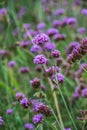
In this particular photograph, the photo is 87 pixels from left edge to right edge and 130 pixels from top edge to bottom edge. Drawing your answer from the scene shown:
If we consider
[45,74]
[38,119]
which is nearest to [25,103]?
[38,119]

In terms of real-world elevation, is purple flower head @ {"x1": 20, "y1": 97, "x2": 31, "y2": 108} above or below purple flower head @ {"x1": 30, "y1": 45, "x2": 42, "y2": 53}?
above

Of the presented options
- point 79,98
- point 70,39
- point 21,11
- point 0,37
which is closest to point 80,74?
point 79,98

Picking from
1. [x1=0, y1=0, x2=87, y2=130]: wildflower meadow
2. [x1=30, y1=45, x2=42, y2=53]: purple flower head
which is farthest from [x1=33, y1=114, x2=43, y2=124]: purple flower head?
[x1=30, y1=45, x2=42, y2=53]: purple flower head

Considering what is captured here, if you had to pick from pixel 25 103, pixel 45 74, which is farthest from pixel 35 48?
pixel 25 103

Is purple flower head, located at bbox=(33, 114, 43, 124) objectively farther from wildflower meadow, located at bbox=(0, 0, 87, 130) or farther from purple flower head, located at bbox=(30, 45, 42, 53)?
purple flower head, located at bbox=(30, 45, 42, 53)

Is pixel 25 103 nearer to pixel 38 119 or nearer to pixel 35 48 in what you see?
pixel 38 119

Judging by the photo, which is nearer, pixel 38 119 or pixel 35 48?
pixel 38 119

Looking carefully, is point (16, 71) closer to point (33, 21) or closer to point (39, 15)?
point (39, 15)

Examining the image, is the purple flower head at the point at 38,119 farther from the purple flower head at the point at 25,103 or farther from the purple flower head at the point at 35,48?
the purple flower head at the point at 35,48

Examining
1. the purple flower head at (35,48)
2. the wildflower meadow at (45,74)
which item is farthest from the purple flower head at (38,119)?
the purple flower head at (35,48)

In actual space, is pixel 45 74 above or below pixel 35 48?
below

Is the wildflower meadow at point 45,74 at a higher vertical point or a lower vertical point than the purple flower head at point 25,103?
lower

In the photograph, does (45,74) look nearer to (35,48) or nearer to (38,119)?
(35,48)
